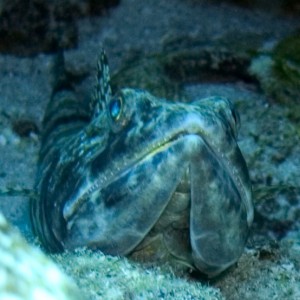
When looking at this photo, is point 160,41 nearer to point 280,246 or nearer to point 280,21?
point 280,21

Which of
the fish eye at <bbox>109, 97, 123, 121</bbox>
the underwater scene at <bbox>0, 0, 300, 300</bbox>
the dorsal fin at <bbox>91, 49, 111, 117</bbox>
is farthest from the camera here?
the dorsal fin at <bbox>91, 49, 111, 117</bbox>

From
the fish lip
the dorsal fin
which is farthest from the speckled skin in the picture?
the dorsal fin

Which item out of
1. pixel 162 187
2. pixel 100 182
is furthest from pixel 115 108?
pixel 162 187

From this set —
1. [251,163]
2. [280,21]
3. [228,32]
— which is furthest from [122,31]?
[251,163]

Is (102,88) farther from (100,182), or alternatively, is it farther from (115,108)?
(100,182)

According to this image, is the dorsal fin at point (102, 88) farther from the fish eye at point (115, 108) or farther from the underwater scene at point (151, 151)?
the fish eye at point (115, 108)

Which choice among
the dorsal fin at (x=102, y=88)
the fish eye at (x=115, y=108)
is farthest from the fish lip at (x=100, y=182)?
the dorsal fin at (x=102, y=88)

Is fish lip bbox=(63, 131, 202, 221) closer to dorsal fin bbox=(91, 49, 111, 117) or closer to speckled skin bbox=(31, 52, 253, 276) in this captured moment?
speckled skin bbox=(31, 52, 253, 276)

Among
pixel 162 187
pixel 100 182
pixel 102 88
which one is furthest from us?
pixel 102 88
